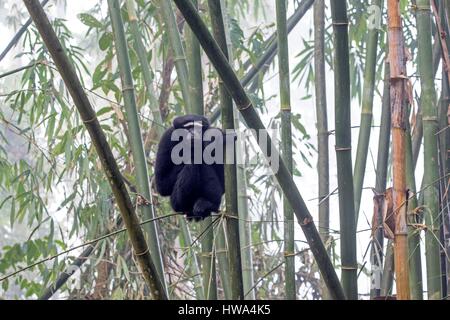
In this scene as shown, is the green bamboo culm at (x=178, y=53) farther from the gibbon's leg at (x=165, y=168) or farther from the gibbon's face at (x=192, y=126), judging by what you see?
the gibbon's leg at (x=165, y=168)

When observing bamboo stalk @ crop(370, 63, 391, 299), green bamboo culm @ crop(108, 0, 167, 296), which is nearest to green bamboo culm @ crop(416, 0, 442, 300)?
bamboo stalk @ crop(370, 63, 391, 299)

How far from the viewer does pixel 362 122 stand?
2.65m

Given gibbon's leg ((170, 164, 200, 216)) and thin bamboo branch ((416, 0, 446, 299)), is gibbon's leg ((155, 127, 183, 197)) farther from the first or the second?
thin bamboo branch ((416, 0, 446, 299))

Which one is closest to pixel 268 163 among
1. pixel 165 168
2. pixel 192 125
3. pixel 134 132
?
pixel 134 132

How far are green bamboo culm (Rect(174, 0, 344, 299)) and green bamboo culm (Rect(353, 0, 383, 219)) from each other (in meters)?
0.66

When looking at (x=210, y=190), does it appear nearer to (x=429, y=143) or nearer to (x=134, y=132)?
(x=134, y=132)

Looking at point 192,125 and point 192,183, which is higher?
point 192,125

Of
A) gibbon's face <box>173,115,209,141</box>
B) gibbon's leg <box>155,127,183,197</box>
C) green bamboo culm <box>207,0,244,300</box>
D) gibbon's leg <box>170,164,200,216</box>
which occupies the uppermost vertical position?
gibbon's face <box>173,115,209,141</box>

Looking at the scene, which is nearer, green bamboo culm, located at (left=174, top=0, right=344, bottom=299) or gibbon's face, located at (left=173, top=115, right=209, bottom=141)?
green bamboo culm, located at (left=174, top=0, right=344, bottom=299)

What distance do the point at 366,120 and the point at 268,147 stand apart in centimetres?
86

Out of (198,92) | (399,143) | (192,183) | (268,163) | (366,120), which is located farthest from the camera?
(192,183)

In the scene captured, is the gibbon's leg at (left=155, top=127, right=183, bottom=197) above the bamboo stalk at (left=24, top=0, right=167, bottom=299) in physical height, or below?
above

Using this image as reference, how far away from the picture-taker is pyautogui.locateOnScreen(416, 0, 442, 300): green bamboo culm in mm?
2156

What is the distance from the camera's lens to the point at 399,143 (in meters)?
1.82
